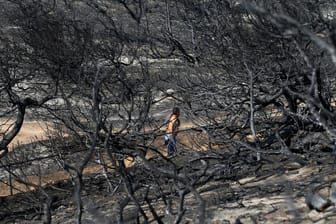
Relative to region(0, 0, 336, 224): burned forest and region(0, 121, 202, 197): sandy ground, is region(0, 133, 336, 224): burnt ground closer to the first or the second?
region(0, 0, 336, 224): burned forest

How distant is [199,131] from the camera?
9.40 meters

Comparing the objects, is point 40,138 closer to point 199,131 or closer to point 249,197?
point 199,131

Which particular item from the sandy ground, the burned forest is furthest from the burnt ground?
the sandy ground

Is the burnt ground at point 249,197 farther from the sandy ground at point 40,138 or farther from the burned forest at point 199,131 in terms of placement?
the sandy ground at point 40,138

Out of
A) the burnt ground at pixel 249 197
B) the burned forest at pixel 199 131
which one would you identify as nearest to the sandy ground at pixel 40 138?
the burned forest at pixel 199 131

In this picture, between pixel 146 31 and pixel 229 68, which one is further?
pixel 146 31

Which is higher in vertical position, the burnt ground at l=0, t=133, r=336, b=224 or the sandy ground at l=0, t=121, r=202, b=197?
the sandy ground at l=0, t=121, r=202, b=197

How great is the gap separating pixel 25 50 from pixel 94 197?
17.7m

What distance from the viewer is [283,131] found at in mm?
8484

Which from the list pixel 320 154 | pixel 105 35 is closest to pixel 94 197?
pixel 320 154

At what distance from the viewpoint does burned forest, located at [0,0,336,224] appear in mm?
5273

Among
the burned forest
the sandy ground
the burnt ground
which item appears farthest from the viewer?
Answer: the sandy ground

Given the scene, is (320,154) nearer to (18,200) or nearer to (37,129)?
(18,200)

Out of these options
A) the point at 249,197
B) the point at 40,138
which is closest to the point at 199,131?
the point at 249,197
